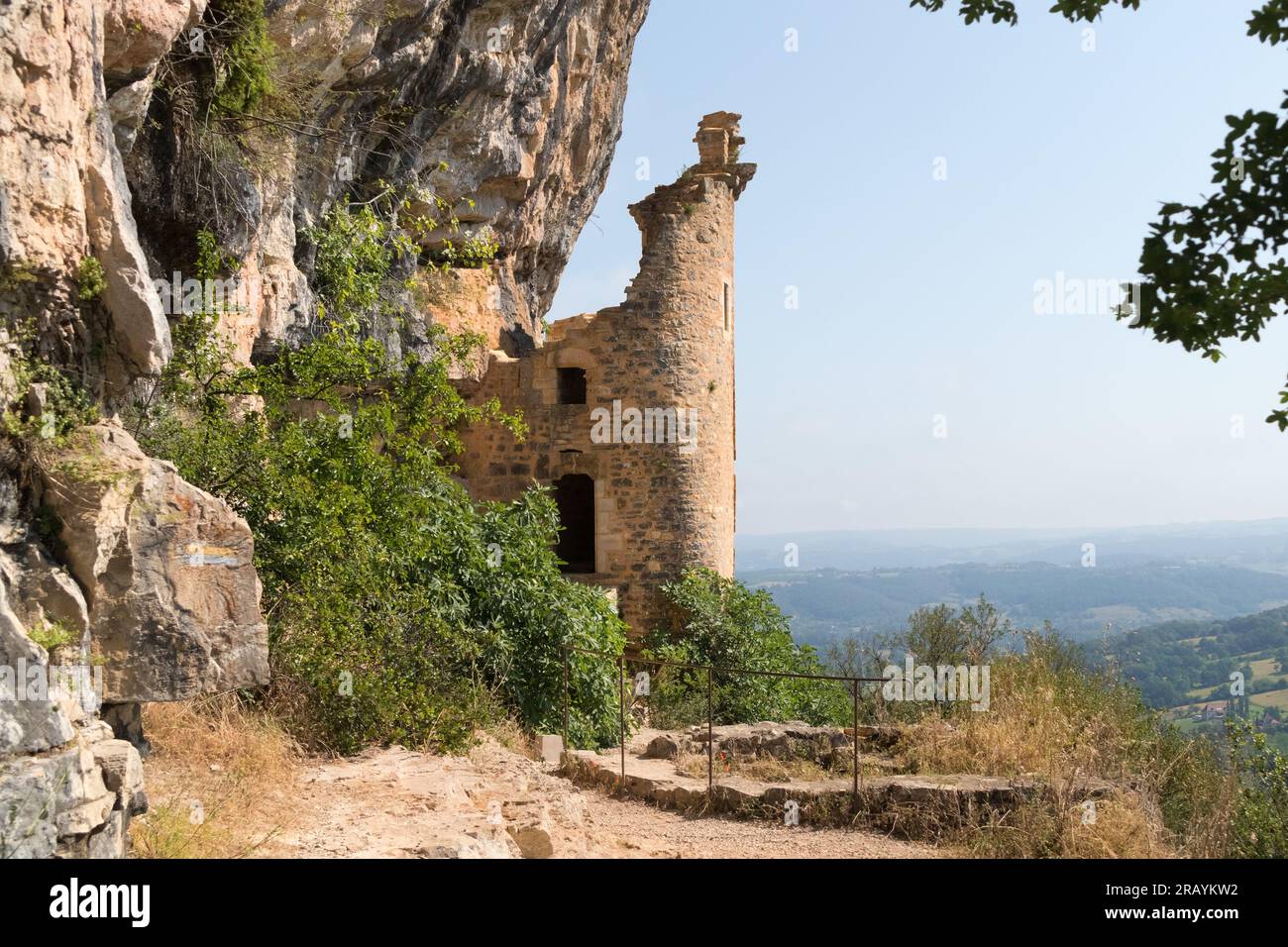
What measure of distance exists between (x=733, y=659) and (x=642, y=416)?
11.8 feet

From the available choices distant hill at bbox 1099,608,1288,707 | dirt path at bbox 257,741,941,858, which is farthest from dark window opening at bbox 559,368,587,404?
distant hill at bbox 1099,608,1288,707

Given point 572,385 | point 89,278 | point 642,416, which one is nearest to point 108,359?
point 89,278

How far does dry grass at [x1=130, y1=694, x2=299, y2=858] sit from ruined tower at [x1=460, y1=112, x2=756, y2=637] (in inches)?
331

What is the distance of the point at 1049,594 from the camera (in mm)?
128000

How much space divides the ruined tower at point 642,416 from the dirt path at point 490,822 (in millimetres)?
6926

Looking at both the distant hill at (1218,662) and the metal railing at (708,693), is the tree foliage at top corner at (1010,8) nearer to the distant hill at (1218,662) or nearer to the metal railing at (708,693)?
the metal railing at (708,693)

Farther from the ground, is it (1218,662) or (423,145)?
(423,145)

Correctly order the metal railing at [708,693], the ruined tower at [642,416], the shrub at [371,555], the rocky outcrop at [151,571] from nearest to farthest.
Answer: the rocky outcrop at [151,571], the shrub at [371,555], the metal railing at [708,693], the ruined tower at [642,416]

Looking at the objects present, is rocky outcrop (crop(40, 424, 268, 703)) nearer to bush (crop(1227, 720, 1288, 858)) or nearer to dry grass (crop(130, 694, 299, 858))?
dry grass (crop(130, 694, 299, 858))

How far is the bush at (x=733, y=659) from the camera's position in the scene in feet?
46.8

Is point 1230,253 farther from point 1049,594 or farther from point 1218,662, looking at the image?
point 1049,594

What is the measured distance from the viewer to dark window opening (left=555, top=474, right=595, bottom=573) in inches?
753

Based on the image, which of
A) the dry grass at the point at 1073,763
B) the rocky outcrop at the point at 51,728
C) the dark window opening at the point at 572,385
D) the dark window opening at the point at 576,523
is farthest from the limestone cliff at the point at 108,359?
the dark window opening at the point at 576,523

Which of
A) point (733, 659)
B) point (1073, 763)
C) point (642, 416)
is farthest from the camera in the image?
point (642, 416)
